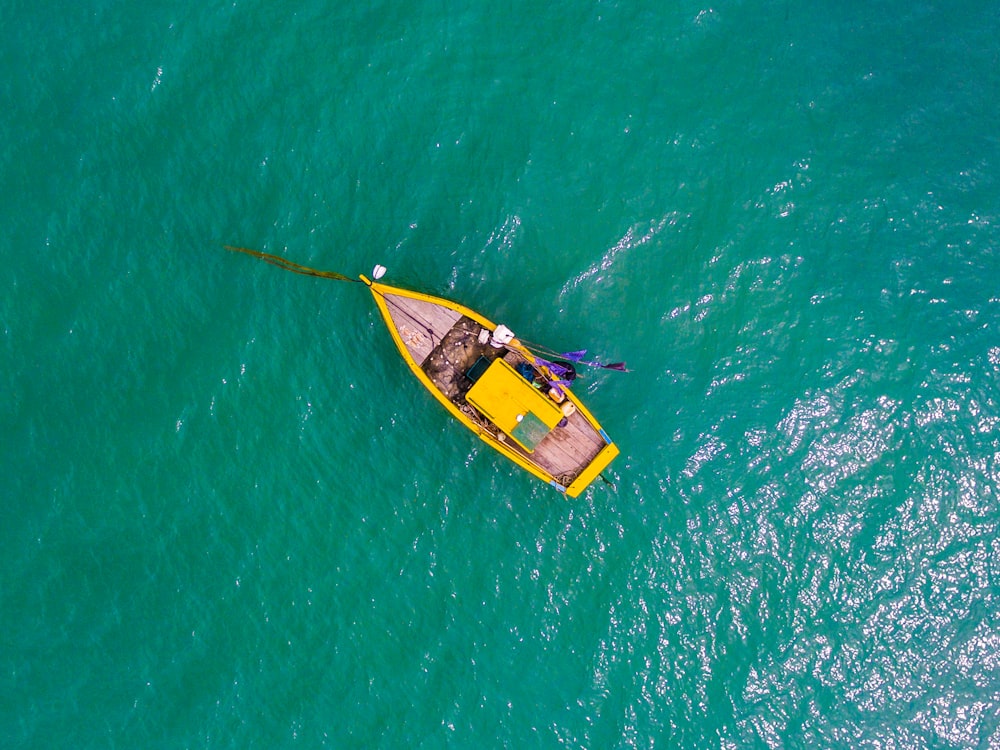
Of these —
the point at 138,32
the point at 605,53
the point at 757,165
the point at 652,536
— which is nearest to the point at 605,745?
the point at 652,536

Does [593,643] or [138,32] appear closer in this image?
[593,643]

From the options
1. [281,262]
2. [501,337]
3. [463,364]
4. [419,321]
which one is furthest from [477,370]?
[281,262]

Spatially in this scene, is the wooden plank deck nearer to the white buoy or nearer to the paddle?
the white buoy

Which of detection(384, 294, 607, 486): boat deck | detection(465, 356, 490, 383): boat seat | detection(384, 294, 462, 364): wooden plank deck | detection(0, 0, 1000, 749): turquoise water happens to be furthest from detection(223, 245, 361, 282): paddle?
detection(465, 356, 490, 383): boat seat

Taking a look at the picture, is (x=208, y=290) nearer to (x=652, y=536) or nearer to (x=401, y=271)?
(x=401, y=271)

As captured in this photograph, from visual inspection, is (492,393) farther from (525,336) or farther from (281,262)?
(281,262)

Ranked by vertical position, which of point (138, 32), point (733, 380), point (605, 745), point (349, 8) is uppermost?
point (138, 32)

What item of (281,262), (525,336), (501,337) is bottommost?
(525,336)
